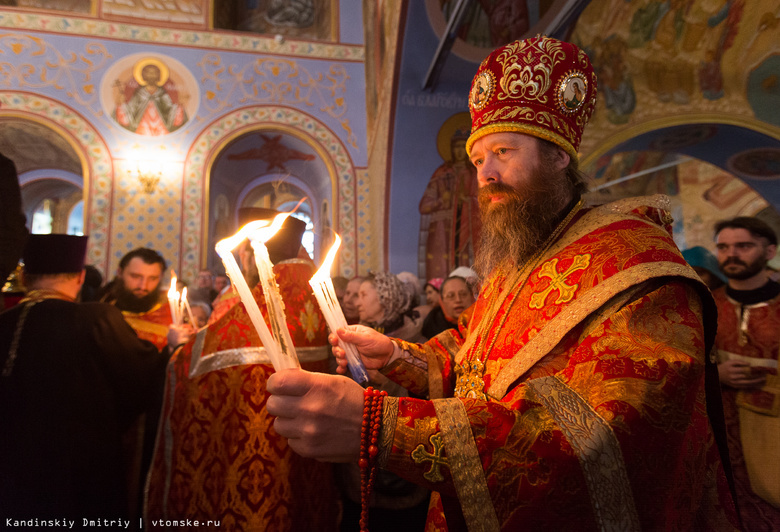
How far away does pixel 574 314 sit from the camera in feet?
3.52

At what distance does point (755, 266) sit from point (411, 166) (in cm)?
516

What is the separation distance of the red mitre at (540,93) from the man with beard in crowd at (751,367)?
6.85ft

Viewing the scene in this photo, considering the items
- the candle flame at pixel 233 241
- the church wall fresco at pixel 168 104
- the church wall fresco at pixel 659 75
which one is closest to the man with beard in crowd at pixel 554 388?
the candle flame at pixel 233 241

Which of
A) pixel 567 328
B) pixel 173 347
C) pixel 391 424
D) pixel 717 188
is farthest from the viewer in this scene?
pixel 717 188

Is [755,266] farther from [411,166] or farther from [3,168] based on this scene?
[411,166]

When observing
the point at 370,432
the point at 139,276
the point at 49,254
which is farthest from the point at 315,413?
the point at 139,276

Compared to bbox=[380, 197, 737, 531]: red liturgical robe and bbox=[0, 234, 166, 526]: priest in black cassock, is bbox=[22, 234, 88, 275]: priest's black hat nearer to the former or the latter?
bbox=[0, 234, 166, 526]: priest in black cassock

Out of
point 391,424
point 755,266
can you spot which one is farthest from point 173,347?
point 755,266

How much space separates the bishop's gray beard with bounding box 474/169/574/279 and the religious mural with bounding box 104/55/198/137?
9282 mm

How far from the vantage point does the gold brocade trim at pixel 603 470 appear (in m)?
0.77

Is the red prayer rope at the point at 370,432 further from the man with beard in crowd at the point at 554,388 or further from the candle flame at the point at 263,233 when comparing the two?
the candle flame at the point at 263,233

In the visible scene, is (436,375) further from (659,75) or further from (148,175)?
(148,175)

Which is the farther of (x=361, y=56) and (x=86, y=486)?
(x=361, y=56)

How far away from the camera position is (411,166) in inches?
287
